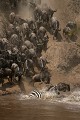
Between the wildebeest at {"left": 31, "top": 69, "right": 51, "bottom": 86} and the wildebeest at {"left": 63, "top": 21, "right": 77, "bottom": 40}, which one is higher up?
the wildebeest at {"left": 63, "top": 21, "right": 77, "bottom": 40}

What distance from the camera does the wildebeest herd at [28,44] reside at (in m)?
21.1

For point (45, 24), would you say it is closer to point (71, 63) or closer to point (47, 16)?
point (47, 16)

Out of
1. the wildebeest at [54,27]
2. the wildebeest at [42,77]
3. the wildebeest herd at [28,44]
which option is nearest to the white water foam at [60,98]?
the wildebeest at [42,77]

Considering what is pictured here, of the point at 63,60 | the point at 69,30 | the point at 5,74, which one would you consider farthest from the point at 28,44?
the point at 69,30

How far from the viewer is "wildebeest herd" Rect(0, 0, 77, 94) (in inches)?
830

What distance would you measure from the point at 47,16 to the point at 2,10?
4.28 metres

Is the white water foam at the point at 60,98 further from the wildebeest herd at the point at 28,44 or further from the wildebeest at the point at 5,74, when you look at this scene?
the wildebeest herd at the point at 28,44

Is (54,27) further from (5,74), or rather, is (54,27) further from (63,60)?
(5,74)

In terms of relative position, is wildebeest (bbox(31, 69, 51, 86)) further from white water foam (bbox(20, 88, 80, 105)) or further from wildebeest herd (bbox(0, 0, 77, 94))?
white water foam (bbox(20, 88, 80, 105))

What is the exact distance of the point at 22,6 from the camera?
30.1 m

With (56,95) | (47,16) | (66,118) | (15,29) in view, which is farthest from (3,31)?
(66,118)

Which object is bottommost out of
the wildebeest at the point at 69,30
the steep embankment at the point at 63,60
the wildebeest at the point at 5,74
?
the wildebeest at the point at 5,74

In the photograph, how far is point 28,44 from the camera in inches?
962

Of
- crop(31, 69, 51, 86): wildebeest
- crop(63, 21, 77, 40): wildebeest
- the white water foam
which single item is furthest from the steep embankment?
the white water foam
